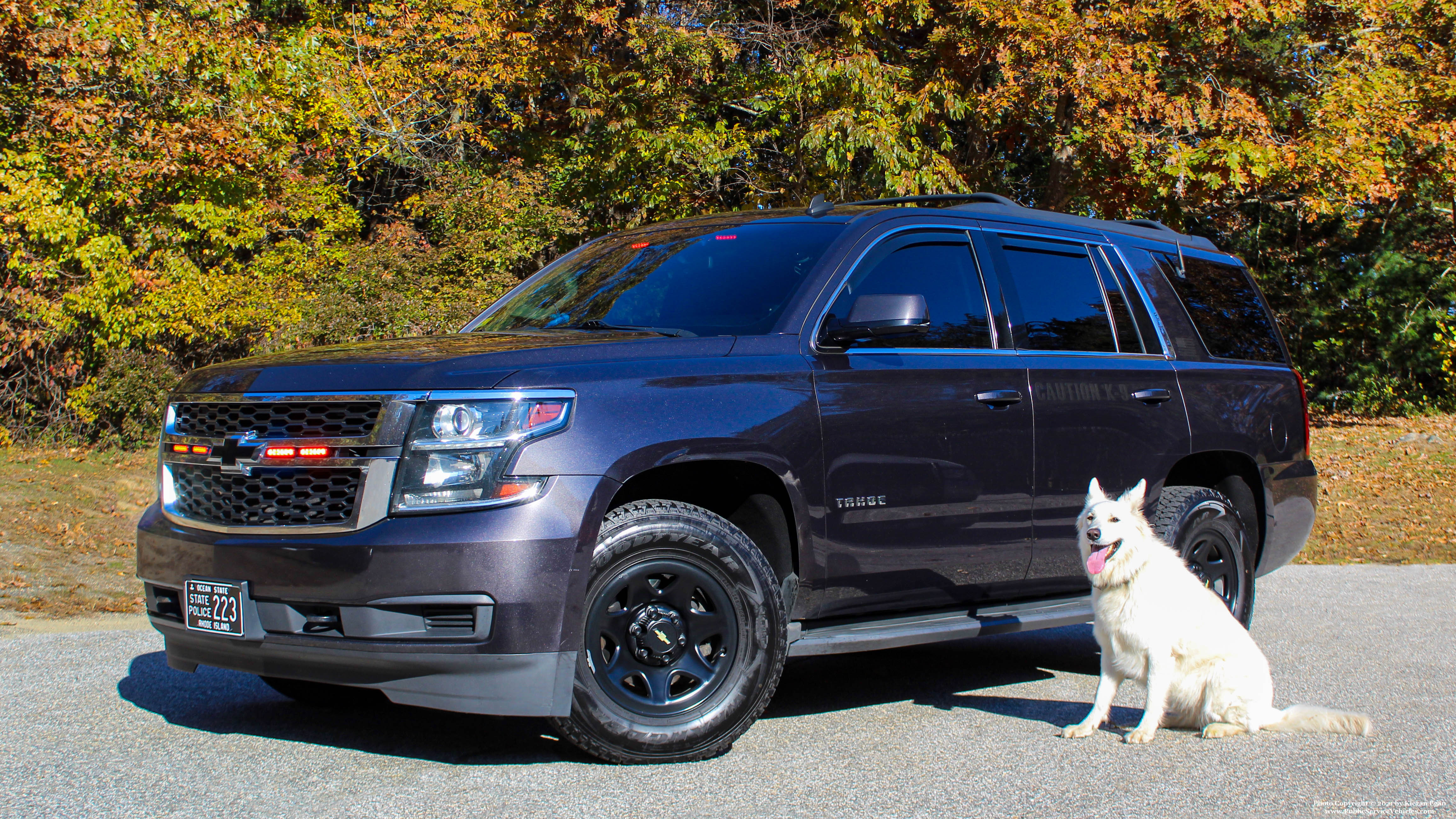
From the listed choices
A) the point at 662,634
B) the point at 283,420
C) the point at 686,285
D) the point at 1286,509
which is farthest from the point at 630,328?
the point at 1286,509

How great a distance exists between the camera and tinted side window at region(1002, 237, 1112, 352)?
5.77 metres

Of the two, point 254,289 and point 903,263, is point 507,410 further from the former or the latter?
point 254,289

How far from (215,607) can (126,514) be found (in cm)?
→ 833

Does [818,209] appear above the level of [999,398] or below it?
above

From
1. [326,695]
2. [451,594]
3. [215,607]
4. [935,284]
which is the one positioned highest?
[935,284]

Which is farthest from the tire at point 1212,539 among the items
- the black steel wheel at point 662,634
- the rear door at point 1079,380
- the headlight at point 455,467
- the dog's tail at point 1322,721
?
the headlight at point 455,467

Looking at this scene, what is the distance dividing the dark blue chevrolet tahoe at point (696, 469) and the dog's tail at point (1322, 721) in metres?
0.96

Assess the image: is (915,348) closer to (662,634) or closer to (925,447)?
(925,447)

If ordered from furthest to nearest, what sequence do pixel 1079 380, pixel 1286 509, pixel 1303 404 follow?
pixel 1303 404 < pixel 1286 509 < pixel 1079 380

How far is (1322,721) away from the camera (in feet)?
16.1

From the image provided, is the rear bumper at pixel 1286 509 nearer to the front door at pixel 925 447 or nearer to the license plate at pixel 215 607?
the front door at pixel 925 447

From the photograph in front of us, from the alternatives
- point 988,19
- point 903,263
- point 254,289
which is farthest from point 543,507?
point 254,289

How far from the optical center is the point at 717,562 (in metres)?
4.42

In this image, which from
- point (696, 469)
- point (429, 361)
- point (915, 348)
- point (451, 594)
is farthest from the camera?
point (915, 348)
